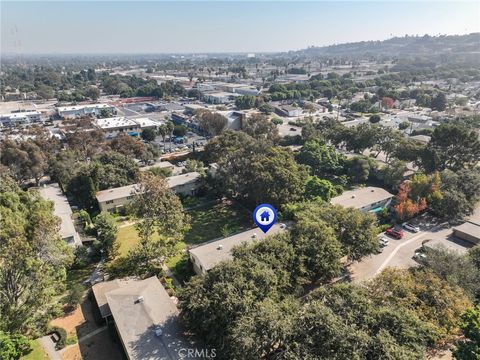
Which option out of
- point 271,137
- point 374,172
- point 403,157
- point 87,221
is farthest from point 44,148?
point 403,157

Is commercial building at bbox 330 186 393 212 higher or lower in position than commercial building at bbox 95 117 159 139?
lower

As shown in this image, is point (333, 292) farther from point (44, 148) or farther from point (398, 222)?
point (44, 148)

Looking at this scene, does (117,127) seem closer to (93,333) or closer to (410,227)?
(93,333)

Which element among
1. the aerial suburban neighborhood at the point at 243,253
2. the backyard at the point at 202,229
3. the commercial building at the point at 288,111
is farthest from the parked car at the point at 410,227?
the commercial building at the point at 288,111

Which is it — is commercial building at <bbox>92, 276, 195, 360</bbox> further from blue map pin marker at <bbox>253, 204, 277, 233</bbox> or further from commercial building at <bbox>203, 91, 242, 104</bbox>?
commercial building at <bbox>203, 91, 242, 104</bbox>

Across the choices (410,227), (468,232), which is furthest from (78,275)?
(468,232)

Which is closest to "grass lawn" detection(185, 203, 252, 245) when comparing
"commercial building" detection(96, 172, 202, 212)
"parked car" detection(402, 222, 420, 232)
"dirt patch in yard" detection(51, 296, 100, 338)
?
"commercial building" detection(96, 172, 202, 212)
